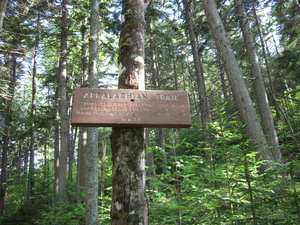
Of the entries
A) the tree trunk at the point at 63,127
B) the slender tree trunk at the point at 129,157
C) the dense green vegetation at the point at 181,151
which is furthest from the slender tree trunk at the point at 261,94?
the tree trunk at the point at 63,127

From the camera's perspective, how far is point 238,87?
6.54 m

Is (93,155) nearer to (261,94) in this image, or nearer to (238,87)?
(238,87)

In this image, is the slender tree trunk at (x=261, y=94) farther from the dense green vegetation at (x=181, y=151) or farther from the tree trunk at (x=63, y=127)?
the tree trunk at (x=63, y=127)

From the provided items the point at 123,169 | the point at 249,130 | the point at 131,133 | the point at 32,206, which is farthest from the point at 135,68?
the point at 32,206

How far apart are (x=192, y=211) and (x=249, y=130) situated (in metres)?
4.17

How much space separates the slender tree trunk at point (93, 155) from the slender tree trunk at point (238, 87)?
13.7 ft

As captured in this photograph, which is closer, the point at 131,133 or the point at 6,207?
the point at 131,133

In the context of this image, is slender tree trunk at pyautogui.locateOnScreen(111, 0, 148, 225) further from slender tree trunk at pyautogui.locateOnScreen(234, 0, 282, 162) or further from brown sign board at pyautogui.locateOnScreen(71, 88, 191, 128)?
slender tree trunk at pyautogui.locateOnScreen(234, 0, 282, 162)

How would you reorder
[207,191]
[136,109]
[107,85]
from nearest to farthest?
[136,109] < [207,191] < [107,85]

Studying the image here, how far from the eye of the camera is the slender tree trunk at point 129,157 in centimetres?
206

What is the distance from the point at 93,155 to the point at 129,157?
16.7 ft

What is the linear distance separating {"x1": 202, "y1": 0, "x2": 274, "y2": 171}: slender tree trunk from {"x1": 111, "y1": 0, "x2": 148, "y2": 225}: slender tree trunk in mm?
4581

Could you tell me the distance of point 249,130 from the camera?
6145mm

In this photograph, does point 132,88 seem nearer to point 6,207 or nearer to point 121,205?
point 121,205
